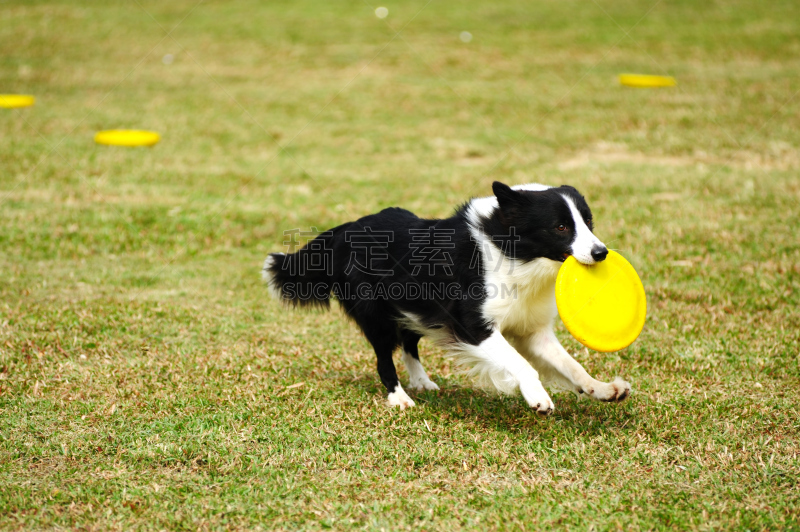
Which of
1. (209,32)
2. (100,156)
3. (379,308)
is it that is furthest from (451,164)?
(209,32)

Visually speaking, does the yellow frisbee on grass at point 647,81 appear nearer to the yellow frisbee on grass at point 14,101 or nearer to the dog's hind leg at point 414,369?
the yellow frisbee on grass at point 14,101

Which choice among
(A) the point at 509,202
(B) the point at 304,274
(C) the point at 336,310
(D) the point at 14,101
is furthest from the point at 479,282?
(D) the point at 14,101

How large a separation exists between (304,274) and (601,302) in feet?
7.04

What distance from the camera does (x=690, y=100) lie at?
1553cm

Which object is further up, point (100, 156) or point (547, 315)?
point (547, 315)

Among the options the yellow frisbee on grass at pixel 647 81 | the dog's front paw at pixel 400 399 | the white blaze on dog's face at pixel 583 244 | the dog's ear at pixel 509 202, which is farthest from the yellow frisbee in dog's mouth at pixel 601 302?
the yellow frisbee on grass at pixel 647 81

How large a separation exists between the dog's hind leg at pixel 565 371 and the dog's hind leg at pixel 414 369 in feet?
2.96

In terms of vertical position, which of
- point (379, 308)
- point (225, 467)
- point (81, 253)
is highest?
point (379, 308)

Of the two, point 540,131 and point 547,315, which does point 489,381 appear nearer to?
point 547,315

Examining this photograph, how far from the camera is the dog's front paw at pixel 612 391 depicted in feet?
14.6

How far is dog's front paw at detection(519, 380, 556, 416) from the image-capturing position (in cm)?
430

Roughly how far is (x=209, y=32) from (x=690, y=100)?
13.9m

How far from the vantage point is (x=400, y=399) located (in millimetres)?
5082

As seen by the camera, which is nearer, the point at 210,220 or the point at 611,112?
the point at 210,220
